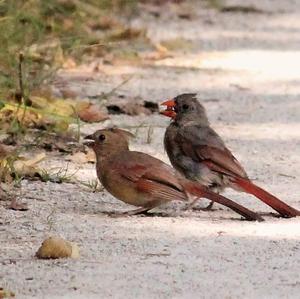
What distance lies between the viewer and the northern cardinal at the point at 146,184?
6555 millimetres

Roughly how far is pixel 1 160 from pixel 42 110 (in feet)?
4.03

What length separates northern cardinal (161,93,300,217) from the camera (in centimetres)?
669

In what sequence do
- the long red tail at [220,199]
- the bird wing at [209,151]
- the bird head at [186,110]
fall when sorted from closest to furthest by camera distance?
the long red tail at [220,199] → the bird wing at [209,151] → the bird head at [186,110]

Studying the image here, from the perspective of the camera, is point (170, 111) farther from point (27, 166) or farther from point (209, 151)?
point (27, 166)

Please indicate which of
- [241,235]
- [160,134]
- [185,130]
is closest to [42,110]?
[160,134]

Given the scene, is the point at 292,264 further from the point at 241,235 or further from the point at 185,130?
the point at 185,130

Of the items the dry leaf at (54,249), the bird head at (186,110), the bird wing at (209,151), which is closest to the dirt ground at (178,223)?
the dry leaf at (54,249)

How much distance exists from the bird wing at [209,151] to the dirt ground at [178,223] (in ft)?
0.67

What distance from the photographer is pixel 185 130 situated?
733cm

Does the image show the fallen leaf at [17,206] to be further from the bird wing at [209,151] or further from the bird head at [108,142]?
the bird wing at [209,151]

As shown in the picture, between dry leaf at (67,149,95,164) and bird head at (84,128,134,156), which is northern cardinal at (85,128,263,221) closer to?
bird head at (84,128,134,156)

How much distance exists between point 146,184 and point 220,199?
338mm

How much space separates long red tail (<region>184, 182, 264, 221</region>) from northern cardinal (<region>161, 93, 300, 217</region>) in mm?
117

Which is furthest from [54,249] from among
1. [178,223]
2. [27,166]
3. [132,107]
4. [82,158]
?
[132,107]
